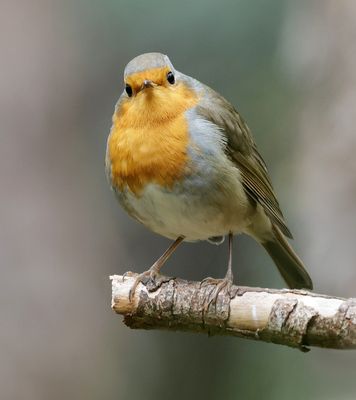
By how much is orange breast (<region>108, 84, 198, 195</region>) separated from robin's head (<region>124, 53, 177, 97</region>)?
0.02 m

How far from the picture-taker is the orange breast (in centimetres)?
403

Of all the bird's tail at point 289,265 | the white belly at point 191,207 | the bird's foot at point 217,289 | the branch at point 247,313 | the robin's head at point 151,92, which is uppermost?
the robin's head at point 151,92

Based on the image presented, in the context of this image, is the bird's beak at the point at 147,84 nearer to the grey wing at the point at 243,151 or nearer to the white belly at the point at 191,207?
the grey wing at the point at 243,151

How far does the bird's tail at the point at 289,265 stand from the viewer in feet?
15.9

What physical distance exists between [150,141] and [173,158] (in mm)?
122

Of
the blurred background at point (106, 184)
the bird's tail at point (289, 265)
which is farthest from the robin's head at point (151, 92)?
the blurred background at point (106, 184)

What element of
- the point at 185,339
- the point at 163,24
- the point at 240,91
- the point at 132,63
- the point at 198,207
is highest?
the point at 163,24

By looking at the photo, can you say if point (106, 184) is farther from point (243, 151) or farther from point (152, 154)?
point (152, 154)

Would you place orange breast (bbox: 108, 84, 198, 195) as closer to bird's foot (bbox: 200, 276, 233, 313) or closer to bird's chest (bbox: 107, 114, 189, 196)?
bird's chest (bbox: 107, 114, 189, 196)

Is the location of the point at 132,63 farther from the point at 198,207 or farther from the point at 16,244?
the point at 16,244

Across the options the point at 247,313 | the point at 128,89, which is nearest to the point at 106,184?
the point at 128,89

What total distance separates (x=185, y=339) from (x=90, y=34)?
2.13 m

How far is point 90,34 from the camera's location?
6379 millimetres

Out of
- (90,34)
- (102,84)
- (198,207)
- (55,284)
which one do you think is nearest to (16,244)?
(55,284)
